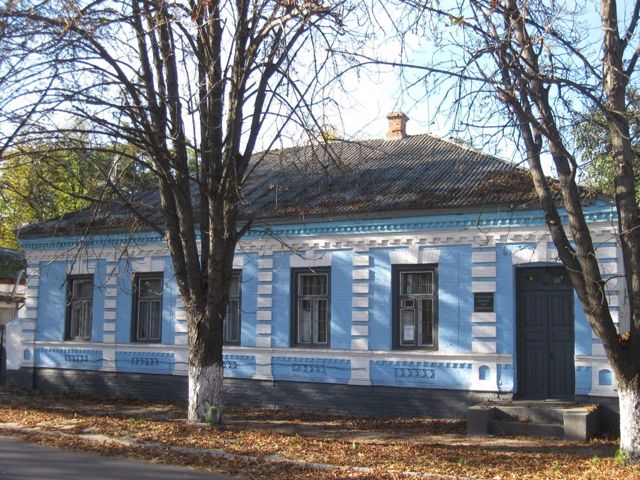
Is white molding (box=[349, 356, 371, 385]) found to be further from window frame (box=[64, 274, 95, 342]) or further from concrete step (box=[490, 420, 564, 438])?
window frame (box=[64, 274, 95, 342])

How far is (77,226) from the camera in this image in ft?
63.8

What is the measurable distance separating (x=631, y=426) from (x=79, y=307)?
47.9 ft

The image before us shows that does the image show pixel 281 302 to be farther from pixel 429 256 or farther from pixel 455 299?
pixel 455 299

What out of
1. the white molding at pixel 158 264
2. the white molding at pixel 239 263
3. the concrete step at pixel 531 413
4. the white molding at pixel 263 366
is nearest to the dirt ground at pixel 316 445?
the concrete step at pixel 531 413

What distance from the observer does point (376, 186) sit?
55.0 feet

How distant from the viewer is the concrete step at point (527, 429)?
12.6 meters

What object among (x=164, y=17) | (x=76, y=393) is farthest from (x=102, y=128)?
(x=76, y=393)

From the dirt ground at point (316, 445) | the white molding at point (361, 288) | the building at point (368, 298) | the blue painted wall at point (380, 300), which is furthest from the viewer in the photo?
the white molding at point (361, 288)

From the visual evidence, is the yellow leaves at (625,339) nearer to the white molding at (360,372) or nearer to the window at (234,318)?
the white molding at (360,372)

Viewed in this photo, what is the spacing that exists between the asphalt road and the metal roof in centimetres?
434

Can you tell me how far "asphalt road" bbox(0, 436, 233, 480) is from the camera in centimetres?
907

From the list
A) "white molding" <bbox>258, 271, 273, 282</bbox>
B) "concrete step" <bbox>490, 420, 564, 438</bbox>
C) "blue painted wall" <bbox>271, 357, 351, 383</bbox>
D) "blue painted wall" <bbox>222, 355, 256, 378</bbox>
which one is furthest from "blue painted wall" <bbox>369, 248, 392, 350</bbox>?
"concrete step" <bbox>490, 420, 564, 438</bbox>

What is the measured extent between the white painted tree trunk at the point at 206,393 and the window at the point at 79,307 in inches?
329

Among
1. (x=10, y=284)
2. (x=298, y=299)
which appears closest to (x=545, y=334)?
(x=298, y=299)
